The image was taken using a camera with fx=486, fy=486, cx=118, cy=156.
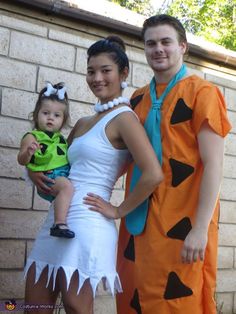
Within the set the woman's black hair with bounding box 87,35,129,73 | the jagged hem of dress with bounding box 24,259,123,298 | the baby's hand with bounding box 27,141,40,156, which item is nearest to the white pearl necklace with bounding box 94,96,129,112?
the woman's black hair with bounding box 87,35,129,73

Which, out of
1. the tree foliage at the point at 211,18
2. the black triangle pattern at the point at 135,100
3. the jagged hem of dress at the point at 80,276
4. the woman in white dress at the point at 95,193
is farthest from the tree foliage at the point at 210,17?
the jagged hem of dress at the point at 80,276

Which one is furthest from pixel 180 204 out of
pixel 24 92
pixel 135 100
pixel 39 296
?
pixel 24 92

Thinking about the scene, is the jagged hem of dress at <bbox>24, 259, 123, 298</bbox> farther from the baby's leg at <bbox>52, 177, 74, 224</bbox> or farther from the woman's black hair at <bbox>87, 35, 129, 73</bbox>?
the woman's black hair at <bbox>87, 35, 129, 73</bbox>

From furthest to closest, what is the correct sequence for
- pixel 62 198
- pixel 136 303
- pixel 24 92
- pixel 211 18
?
1. pixel 211 18
2. pixel 24 92
3. pixel 136 303
4. pixel 62 198

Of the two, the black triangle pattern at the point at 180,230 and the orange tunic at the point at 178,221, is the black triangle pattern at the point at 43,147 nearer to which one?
the orange tunic at the point at 178,221

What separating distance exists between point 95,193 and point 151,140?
39cm

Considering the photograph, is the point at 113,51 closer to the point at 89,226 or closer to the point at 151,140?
the point at 151,140

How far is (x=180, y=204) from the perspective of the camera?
7.61 ft

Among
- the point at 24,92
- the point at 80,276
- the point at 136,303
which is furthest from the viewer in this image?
the point at 24,92

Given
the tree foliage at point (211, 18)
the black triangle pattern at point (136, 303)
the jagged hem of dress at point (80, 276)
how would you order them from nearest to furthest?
the jagged hem of dress at point (80, 276), the black triangle pattern at point (136, 303), the tree foliage at point (211, 18)

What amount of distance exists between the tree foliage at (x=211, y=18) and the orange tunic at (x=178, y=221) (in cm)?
1165

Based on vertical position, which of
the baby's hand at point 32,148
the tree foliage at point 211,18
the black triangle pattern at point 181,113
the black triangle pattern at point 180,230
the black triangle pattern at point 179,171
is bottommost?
the black triangle pattern at point 180,230

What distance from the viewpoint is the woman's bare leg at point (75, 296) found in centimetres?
213

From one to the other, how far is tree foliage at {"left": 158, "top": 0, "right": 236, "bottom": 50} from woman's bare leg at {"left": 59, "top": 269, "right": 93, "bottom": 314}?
39.8 ft
